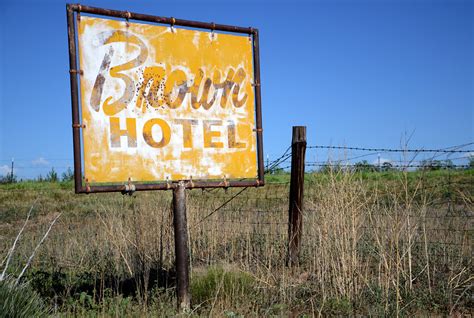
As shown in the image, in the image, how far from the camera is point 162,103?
5273mm

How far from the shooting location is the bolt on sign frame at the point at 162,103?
16.1ft

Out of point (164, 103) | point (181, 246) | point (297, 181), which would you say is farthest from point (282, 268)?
point (164, 103)

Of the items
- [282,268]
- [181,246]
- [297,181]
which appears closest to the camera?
[181,246]

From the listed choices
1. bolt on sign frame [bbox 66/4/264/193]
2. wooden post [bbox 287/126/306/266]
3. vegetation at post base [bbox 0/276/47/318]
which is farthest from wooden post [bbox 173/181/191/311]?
wooden post [bbox 287/126/306/266]

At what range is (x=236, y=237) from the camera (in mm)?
8336

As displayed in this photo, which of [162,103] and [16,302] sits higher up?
[162,103]

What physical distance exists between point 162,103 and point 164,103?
2cm

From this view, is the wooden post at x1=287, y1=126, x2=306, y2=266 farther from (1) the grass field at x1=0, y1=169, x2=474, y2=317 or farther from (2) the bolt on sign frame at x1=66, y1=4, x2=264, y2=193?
(2) the bolt on sign frame at x1=66, y1=4, x2=264, y2=193

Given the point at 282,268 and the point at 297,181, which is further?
the point at 297,181

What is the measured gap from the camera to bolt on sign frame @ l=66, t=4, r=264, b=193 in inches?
193

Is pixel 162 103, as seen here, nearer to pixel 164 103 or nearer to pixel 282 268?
pixel 164 103

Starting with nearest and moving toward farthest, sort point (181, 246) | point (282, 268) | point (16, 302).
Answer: point (16, 302) < point (181, 246) < point (282, 268)

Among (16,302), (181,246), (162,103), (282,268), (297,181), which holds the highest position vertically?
(162,103)

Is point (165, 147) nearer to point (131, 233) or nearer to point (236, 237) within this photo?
point (131, 233)
